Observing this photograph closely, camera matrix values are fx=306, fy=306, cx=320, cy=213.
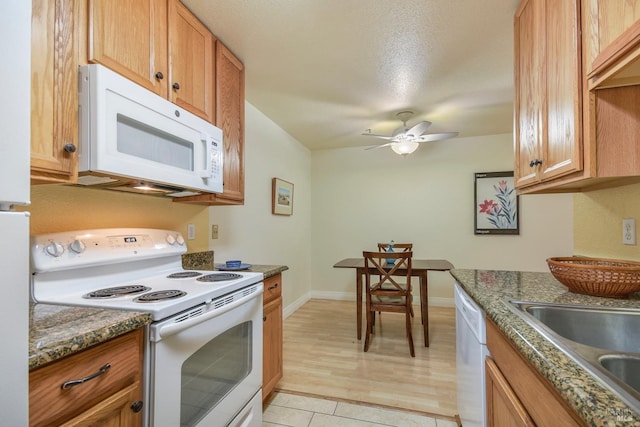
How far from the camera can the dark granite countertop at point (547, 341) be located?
0.50m

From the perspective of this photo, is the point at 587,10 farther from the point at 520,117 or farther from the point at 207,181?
the point at 207,181

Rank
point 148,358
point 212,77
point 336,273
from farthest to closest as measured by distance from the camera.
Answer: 1. point 336,273
2. point 212,77
3. point 148,358

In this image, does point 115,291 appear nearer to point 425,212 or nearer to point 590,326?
point 590,326

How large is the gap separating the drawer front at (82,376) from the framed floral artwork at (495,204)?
408cm

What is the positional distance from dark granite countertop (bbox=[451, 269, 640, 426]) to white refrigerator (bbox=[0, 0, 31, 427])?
1.04 metres

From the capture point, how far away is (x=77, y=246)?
128 cm

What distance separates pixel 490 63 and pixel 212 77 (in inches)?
75.9

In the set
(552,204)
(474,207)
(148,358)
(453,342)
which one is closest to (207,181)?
(148,358)

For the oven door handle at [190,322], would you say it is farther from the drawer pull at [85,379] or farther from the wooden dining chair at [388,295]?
the wooden dining chair at [388,295]

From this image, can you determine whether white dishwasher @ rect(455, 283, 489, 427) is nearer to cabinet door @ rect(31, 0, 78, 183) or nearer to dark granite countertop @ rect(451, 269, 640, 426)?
dark granite countertop @ rect(451, 269, 640, 426)

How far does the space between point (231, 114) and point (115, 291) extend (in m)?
1.28

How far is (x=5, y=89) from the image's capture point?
61cm

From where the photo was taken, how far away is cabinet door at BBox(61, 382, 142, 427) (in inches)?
31.9

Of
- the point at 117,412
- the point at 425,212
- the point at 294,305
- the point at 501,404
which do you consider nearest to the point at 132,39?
the point at 117,412
